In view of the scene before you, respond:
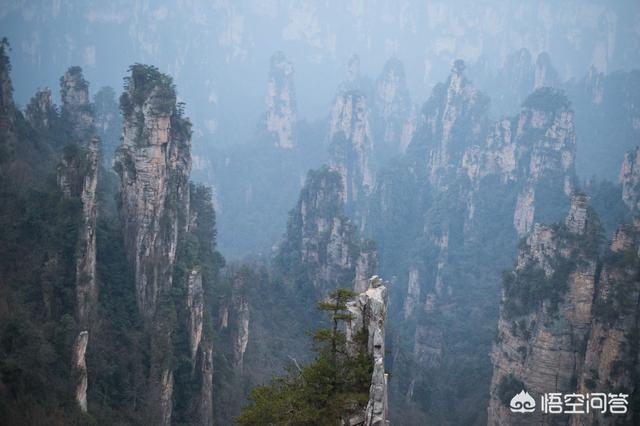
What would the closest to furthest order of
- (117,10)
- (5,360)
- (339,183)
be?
(5,360)
(339,183)
(117,10)

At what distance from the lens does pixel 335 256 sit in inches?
2032

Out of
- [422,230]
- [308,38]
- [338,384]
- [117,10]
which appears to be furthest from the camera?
[308,38]

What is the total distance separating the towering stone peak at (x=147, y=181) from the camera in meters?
32.0

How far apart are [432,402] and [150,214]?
25.7 m

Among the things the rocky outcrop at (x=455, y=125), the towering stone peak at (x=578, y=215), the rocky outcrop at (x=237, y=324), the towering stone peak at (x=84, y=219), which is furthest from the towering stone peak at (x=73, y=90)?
the rocky outcrop at (x=455, y=125)

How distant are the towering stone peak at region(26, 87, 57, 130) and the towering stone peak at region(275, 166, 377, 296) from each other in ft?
73.2

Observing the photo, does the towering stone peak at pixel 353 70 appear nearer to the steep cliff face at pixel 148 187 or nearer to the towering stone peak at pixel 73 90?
the towering stone peak at pixel 73 90

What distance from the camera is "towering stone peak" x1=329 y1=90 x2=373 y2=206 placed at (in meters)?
85.1

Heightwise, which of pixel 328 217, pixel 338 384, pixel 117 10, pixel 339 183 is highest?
pixel 117 10

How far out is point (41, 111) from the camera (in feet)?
149

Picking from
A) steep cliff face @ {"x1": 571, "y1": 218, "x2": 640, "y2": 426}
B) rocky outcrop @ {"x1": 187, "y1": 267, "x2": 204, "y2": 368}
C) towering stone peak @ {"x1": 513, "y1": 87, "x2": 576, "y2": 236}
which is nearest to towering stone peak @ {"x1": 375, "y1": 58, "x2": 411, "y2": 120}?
towering stone peak @ {"x1": 513, "y1": 87, "x2": 576, "y2": 236}

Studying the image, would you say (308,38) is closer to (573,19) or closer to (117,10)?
(117,10)

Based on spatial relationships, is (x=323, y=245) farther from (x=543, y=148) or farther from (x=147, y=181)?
(x=543, y=148)

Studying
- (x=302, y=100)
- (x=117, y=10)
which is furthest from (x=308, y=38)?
(x=117, y=10)
